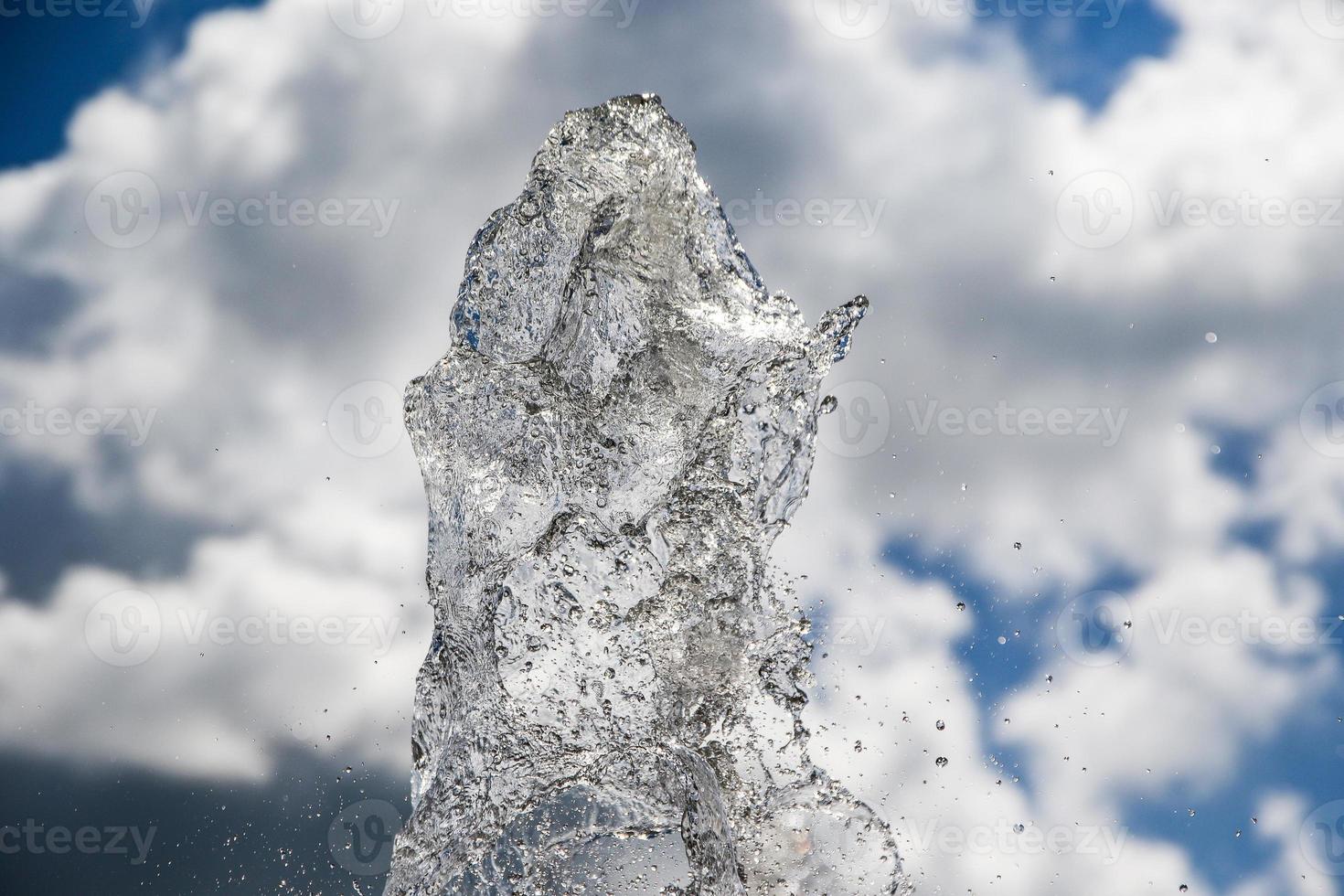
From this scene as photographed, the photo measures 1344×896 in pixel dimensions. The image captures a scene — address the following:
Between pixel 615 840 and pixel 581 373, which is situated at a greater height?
pixel 581 373

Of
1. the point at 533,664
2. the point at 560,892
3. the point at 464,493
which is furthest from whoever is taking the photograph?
the point at 464,493

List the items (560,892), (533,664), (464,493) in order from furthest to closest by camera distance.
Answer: (464,493), (533,664), (560,892)

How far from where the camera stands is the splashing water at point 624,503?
6109 mm

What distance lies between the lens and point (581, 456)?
654 cm

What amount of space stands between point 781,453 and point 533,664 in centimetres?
206

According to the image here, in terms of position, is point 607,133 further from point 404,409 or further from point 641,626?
point 641,626

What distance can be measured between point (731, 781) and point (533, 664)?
56.9 inches

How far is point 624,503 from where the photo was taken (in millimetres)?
6523

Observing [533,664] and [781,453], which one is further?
[781,453]

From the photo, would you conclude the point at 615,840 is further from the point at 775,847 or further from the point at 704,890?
the point at 775,847

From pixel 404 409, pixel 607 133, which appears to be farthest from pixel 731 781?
pixel 607 133

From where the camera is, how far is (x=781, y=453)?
22.2 feet

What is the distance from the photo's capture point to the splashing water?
6.11 m

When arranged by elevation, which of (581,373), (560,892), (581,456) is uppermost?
(581,373)
